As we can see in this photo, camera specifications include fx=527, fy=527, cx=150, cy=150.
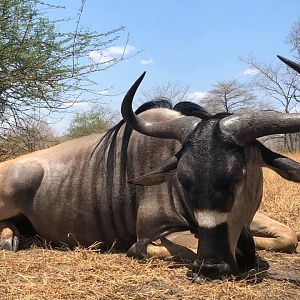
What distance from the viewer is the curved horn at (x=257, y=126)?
3.10 meters

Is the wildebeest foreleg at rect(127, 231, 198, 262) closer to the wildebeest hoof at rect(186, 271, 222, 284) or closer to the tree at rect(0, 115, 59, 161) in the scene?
the wildebeest hoof at rect(186, 271, 222, 284)

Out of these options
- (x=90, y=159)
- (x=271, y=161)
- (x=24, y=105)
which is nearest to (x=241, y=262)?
(x=271, y=161)

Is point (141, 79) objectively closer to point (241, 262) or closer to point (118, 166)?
point (118, 166)

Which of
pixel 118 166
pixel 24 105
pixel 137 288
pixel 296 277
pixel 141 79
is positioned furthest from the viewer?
pixel 24 105

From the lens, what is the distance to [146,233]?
12.8 ft

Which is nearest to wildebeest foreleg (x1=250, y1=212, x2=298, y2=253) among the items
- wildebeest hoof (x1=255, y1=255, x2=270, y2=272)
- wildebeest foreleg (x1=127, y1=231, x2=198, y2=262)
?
wildebeest hoof (x1=255, y1=255, x2=270, y2=272)

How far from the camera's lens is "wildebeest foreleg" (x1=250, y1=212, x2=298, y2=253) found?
4.02 m

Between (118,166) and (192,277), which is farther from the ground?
(118,166)

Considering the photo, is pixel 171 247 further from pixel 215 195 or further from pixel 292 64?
pixel 292 64

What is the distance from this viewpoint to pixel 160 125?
12.0 feet

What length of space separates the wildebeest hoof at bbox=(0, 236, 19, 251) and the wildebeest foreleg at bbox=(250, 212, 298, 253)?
198cm

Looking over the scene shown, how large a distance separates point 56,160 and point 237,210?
218cm

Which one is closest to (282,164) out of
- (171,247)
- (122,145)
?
(171,247)

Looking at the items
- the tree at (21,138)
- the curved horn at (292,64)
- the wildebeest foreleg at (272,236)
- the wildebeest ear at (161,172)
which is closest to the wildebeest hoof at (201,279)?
the wildebeest ear at (161,172)
